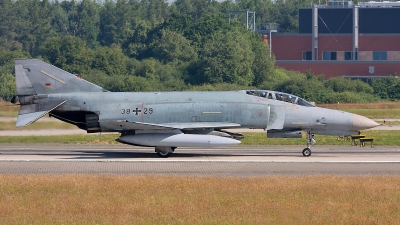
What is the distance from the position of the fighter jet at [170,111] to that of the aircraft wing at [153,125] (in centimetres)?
4

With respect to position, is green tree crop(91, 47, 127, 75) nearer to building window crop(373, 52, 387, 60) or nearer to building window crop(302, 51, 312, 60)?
building window crop(302, 51, 312, 60)

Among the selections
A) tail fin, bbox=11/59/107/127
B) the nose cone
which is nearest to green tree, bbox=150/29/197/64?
tail fin, bbox=11/59/107/127

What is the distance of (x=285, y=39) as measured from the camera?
91.4 m

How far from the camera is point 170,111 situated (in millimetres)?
28266

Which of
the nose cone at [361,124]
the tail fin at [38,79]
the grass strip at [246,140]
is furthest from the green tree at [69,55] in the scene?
the nose cone at [361,124]

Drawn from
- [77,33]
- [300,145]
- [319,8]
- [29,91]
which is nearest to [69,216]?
[29,91]

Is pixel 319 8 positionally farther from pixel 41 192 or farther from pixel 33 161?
pixel 41 192

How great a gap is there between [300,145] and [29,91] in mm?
12458

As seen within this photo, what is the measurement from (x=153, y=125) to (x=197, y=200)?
32.7ft

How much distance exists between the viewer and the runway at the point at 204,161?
2366cm

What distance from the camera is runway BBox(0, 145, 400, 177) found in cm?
2366

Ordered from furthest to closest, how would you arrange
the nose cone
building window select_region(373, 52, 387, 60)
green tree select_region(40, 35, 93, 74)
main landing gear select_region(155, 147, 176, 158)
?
building window select_region(373, 52, 387, 60)
green tree select_region(40, 35, 93, 74)
main landing gear select_region(155, 147, 176, 158)
the nose cone

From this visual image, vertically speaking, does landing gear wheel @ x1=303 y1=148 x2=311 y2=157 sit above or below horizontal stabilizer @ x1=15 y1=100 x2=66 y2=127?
below

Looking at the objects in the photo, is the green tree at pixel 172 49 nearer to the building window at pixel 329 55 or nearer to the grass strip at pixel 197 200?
the building window at pixel 329 55
